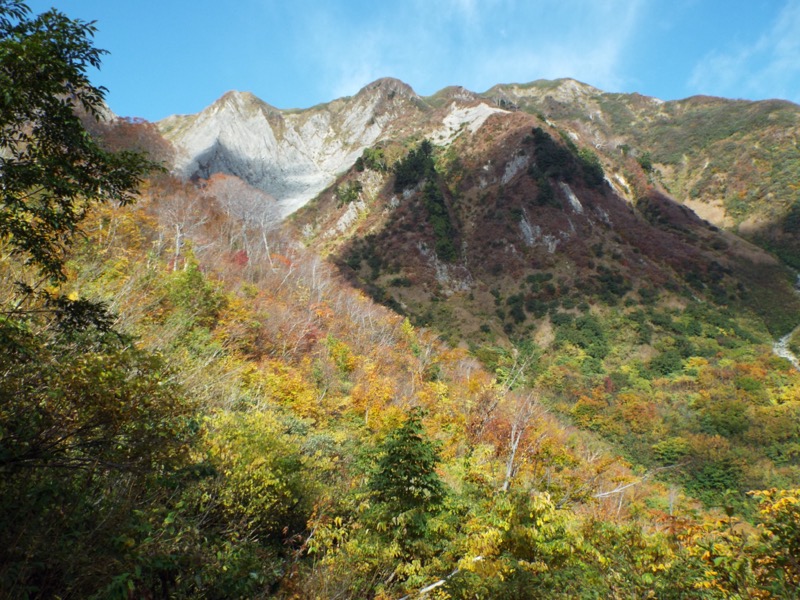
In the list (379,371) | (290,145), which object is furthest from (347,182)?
(379,371)

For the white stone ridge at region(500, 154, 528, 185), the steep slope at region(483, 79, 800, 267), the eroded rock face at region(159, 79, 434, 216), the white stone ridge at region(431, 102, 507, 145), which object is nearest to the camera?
the white stone ridge at region(500, 154, 528, 185)

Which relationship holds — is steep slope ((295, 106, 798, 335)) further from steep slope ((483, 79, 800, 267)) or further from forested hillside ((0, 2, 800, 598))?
forested hillside ((0, 2, 800, 598))

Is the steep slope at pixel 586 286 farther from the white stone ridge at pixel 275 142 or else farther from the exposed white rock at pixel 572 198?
the white stone ridge at pixel 275 142

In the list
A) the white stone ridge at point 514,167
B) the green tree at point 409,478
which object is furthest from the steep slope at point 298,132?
the green tree at point 409,478

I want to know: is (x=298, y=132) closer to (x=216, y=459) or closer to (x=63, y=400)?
(x=216, y=459)

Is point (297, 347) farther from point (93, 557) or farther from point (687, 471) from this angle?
point (687, 471)

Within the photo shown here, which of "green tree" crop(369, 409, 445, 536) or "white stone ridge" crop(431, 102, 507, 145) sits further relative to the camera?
"white stone ridge" crop(431, 102, 507, 145)

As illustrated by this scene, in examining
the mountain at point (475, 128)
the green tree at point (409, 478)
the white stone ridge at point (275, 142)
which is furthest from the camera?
the white stone ridge at point (275, 142)

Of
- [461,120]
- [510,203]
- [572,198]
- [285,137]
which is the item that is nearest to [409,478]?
[510,203]

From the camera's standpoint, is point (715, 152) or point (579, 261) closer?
point (579, 261)

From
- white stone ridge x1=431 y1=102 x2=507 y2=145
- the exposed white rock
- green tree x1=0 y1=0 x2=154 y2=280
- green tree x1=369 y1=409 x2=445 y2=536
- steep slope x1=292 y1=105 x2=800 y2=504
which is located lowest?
green tree x1=369 y1=409 x2=445 y2=536

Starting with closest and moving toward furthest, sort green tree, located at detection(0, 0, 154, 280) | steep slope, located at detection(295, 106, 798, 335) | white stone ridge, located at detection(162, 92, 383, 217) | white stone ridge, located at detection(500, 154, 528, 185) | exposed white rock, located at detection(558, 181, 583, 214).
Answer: green tree, located at detection(0, 0, 154, 280), steep slope, located at detection(295, 106, 798, 335), exposed white rock, located at detection(558, 181, 583, 214), white stone ridge, located at detection(500, 154, 528, 185), white stone ridge, located at detection(162, 92, 383, 217)

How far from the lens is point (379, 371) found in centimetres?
2394

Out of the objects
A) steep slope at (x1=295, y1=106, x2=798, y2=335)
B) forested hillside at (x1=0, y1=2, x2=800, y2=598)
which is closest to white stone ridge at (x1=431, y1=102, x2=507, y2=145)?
steep slope at (x1=295, y1=106, x2=798, y2=335)
